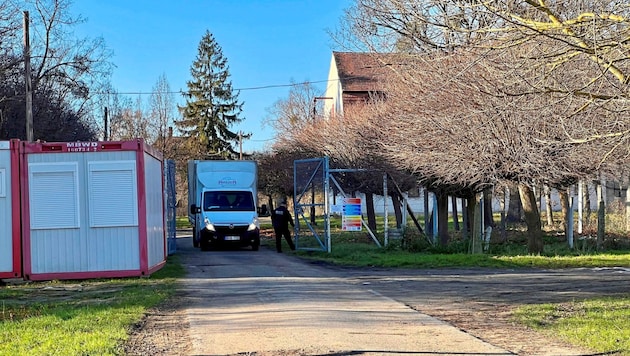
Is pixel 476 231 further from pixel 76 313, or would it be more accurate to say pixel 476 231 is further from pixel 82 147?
pixel 76 313

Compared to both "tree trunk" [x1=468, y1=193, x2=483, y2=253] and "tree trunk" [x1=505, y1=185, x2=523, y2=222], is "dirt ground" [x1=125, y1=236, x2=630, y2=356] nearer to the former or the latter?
"tree trunk" [x1=468, y1=193, x2=483, y2=253]

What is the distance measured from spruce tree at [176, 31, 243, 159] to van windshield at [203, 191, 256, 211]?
3594 cm

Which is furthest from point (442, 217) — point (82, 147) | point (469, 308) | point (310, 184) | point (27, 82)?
point (27, 82)

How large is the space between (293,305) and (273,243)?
59.7ft

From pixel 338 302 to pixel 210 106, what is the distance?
53435 mm

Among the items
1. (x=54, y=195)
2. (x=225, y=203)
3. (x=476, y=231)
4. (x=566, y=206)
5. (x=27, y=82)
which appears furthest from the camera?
(x=566, y=206)

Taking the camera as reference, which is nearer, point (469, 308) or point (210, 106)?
point (469, 308)

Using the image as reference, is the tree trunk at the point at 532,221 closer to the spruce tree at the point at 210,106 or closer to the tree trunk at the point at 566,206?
the tree trunk at the point at 566,206

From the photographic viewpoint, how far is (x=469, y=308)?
36.8 feet

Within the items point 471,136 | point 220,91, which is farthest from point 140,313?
point 220,91

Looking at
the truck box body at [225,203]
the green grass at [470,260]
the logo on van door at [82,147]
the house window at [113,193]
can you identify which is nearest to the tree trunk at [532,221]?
the green grass at [470,260]

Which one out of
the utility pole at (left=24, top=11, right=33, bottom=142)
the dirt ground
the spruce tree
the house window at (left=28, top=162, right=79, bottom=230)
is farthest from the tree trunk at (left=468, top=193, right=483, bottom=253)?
the spruce tree

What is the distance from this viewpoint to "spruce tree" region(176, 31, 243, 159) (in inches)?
2488

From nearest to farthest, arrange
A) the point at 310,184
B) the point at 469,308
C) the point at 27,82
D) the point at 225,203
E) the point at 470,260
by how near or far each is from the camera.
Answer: the point at 469,308
the point at 470,260
the point at 310,184
the point at 27,82
the point at 225,203
